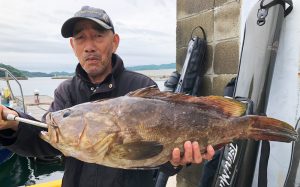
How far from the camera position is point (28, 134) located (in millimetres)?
2324

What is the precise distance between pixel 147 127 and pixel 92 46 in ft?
2.92

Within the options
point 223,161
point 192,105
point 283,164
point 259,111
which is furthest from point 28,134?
point 283,164

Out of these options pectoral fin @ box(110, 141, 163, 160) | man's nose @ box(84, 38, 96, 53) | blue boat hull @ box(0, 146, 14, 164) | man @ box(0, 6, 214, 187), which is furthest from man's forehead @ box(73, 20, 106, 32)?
blue boat hull @ box(0, 146, 14, 164)

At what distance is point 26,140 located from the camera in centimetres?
233

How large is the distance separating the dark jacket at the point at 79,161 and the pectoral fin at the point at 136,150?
0.55m

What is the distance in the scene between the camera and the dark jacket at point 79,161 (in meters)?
2.32

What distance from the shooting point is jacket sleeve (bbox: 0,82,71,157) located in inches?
89.7

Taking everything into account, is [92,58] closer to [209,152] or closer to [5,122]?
[5,122]

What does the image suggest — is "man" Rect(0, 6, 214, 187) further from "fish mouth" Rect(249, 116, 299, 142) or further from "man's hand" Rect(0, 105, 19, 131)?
"fish mouth" Rect(249, 116, 299, 142)

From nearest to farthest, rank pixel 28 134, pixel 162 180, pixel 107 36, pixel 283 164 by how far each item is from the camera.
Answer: pixel 28 134 < pixel 107 36 < pixel 283 164 < pixel 162 180

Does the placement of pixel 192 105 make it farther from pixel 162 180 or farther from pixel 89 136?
pixel 162 180

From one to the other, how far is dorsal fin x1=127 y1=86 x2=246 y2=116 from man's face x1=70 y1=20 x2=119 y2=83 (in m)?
0.63

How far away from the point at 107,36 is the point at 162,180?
2177 millimetres

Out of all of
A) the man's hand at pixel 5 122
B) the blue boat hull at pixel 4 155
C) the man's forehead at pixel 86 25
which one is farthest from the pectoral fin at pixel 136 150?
the blue boat hull at pixel 4 155
